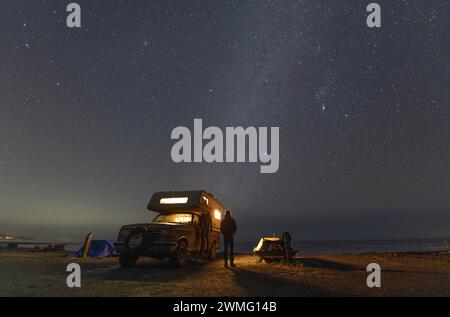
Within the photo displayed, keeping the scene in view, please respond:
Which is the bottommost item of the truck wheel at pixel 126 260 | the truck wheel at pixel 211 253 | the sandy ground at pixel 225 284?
the truck wheel at pixel 211 253

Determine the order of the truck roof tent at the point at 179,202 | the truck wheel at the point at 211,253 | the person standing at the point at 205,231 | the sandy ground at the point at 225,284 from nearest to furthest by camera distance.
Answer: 1. the sandy ground at the point at 225,284
2. the truck roof tent at the point at 179,202
3. the person standing at the point at 205,231
4. the truck wheel at the point at 211,253

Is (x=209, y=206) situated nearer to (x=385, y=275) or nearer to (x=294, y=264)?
(x=294, y=264)

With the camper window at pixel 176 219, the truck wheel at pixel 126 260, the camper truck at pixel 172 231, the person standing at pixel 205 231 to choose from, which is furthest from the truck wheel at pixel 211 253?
the truck wheel at pixel 126 260

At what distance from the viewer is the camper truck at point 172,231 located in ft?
39.7

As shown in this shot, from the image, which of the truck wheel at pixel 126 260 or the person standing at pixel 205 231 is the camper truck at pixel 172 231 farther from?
the person standing at pixel 205 231

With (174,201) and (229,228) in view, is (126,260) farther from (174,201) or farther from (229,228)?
(229,228)

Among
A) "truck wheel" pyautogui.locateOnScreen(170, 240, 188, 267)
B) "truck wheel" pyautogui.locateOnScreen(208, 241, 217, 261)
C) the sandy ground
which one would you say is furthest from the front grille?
"truck wheel" pyautogui.locateOnScreen(208, 241, 217, 261)

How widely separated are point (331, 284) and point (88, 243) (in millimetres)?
14979

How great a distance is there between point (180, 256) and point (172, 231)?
981mm

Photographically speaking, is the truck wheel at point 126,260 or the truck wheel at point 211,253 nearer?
the truck wheel at point 126,260
